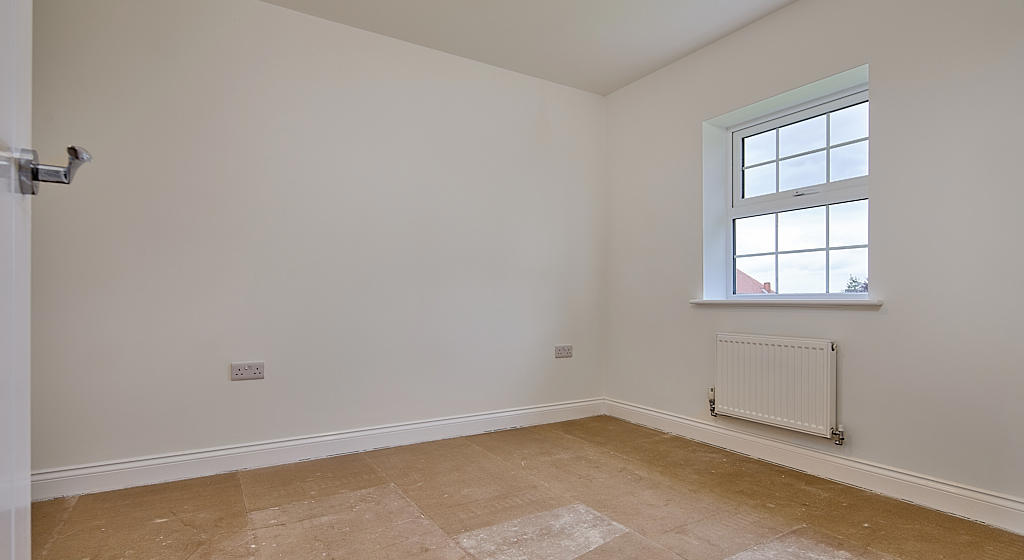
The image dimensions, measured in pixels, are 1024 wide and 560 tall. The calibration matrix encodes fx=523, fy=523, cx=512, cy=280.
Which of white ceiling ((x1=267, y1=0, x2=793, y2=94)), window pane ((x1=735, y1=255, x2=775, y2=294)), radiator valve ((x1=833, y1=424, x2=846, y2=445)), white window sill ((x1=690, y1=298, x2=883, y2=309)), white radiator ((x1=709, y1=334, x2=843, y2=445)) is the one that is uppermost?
white ceiling ((x1=267, y1=0, x2=793, y2=94))

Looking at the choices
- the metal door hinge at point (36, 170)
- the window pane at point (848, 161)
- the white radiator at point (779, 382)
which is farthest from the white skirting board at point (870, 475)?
the metal door hinge at point (36, 170)

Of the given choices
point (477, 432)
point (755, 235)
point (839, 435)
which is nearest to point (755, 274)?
point (755, 235)

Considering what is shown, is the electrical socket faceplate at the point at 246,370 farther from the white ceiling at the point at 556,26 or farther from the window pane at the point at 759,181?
the window pane at the point at 759,181

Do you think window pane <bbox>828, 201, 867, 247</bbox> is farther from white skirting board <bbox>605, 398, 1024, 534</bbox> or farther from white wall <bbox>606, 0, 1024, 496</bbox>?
white skirting board <bbox>605, 398, 1024, 534</bbox>

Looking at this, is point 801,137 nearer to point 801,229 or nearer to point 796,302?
point 801,229

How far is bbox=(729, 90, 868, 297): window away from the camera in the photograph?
271cm

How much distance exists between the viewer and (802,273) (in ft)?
A: 9.72

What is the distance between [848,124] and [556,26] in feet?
5.54

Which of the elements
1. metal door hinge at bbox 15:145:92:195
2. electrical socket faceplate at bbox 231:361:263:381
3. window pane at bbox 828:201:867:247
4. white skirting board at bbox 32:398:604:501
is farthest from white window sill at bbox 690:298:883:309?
metal door hinge at bbox 15:145:92:195

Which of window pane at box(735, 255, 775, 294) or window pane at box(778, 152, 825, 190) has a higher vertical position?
window pane at box(778, 152, 825, 190)

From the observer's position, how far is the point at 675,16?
295 cm

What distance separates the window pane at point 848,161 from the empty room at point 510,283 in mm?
→ 16

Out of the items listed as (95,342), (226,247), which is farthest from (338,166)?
(95,342)

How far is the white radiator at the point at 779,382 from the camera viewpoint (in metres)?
2.61
